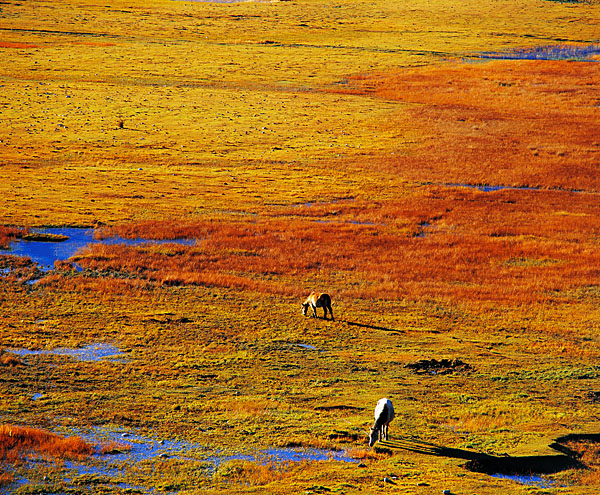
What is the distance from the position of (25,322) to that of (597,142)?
56762 millimetres

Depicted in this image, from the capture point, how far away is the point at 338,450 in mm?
16672

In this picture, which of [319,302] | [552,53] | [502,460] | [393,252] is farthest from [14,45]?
[502,460]

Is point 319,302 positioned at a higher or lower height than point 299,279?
lower

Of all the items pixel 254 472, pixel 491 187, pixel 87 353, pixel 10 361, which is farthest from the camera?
pixel 491 187

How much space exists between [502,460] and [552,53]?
380 ft

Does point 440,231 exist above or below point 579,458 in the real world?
above

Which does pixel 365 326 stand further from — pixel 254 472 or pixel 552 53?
pixel 552 53

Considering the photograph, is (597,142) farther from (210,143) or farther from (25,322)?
(25,322)

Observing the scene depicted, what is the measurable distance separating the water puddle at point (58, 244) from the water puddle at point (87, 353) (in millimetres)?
9871

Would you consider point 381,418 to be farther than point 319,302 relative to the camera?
No

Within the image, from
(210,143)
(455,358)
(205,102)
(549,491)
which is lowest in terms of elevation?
(549,491)

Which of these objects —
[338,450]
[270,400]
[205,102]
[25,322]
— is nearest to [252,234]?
[25,322]

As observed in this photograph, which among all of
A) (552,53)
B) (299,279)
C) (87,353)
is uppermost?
(552,53)

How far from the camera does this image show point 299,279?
1266 inches
